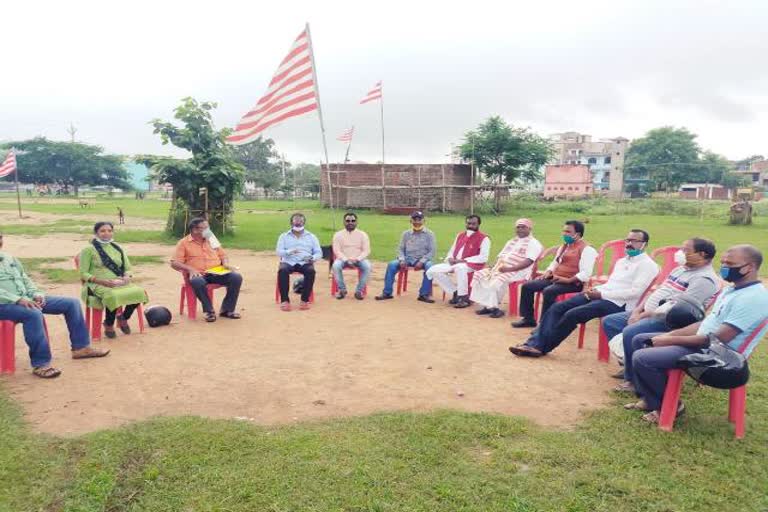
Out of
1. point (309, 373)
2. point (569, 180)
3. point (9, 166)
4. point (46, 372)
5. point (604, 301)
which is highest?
point (9, 166)

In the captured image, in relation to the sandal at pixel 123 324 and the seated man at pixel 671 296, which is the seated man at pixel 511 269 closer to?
the seated man at pixel 671 296

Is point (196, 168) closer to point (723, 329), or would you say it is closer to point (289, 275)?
point (289, 275)

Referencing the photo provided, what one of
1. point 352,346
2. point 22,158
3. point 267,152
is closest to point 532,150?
point 352,346

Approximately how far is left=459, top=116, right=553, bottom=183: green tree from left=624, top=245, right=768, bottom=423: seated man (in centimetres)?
3062

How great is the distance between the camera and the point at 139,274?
961 centimetres

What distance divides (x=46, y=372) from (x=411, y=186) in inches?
1106

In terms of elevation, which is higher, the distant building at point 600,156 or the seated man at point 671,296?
the distant building at point 600,156

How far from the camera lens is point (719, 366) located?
343 cm

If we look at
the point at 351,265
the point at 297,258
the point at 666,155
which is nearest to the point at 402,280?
the point at 351,265

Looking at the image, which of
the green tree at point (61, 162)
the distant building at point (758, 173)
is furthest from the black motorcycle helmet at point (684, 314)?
the distant building at point (758, 173)

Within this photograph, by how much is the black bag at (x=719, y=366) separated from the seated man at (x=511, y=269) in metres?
3.64

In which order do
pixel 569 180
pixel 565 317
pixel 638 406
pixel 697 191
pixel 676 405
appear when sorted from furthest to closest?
1. pixel 697 191
2. pixel 569 180
3. pixel 565 317
4. pixel 638 406
5. pixel 676 405

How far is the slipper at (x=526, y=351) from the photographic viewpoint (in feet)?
17.3

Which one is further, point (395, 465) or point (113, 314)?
point (113, 314)
